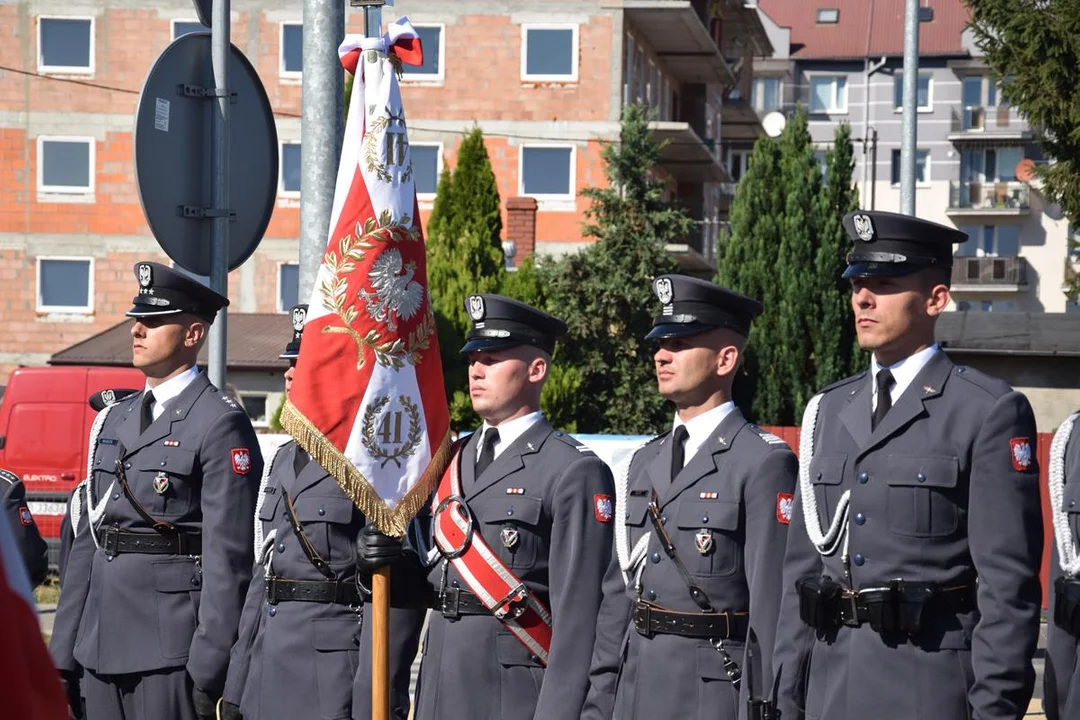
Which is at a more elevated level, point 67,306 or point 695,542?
point 695,542

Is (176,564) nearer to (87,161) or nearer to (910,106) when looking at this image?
(910,106)

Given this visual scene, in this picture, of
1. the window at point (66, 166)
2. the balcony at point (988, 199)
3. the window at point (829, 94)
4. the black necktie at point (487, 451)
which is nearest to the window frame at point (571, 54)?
the window at point (66, 166)

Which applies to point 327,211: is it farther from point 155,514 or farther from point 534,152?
point 534,152

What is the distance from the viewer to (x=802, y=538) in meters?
5.43

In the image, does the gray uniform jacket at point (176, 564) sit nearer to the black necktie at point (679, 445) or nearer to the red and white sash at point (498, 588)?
the red and white sash at point (498, 588)

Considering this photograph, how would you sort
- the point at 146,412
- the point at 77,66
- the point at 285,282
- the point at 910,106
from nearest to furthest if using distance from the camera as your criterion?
the point at 146,412 → the point at 910,106 → the point at 77,66 → the point at 285,282

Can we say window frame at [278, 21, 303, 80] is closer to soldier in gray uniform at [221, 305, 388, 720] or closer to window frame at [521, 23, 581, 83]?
window frame at [521, 23, 581, 83]

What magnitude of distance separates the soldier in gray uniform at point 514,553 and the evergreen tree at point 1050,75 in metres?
15.9

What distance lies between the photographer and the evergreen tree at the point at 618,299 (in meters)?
33.3

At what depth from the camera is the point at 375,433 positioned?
22.0 feet

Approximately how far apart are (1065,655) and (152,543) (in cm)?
374

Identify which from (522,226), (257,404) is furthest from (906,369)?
(257,404)

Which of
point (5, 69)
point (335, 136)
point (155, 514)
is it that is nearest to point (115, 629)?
point (155, 514)

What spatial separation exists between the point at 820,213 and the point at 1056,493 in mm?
30097
